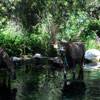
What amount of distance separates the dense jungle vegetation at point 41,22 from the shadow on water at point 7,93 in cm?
671

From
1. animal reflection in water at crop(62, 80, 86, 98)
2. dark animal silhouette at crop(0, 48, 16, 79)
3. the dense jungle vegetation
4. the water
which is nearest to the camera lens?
the water

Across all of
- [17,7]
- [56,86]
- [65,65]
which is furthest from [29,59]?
[56,86]

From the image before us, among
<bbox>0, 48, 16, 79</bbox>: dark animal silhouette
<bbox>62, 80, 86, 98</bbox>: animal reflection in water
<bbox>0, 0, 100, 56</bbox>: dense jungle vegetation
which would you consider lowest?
<bbox>62, 80, 86, 98</bbox>: animal reflection in water

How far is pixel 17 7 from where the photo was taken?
53.5 feet

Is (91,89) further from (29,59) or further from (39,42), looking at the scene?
(39,42)

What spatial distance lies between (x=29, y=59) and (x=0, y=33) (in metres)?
3.61

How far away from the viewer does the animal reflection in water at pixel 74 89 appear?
8077 mm

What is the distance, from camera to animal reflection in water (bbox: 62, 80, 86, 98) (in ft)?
26.5

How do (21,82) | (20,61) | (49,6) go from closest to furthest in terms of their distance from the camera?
1. (21,82)
2. (49,6)
3. (20,61)

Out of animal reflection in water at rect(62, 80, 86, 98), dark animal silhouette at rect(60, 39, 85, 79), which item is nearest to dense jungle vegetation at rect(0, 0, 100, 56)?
dark animal silhouette at rect(60, 39, 85, 79)

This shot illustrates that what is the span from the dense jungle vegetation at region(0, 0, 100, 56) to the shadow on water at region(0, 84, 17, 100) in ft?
22.0

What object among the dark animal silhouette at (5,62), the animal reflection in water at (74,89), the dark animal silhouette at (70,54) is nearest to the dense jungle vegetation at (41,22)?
the dark animal silhouette at (70,54)

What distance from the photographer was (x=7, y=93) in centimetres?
851

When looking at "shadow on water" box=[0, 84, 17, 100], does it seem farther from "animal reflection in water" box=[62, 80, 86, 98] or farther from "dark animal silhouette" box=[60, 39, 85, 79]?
"dark animal silhouette" box=[60, 39, 85, 79]
